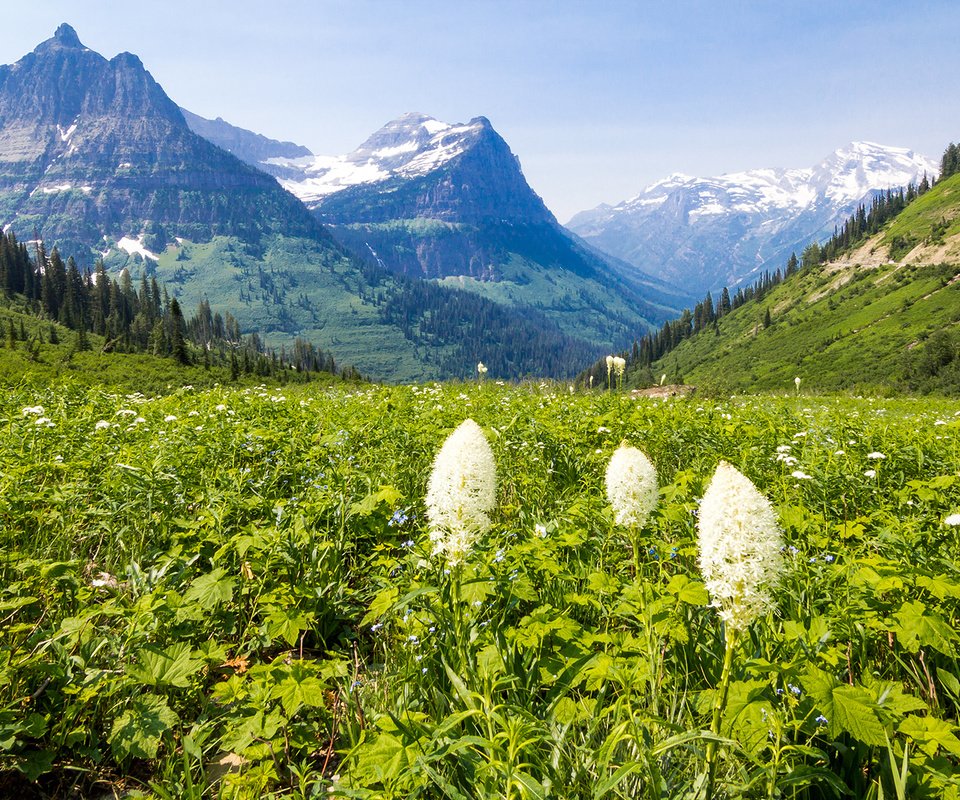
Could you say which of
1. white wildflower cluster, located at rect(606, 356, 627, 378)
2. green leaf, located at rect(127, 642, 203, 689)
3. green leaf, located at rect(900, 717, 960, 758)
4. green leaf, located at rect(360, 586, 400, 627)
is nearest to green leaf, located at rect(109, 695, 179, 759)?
green leaf, located at rect(127, 642, 203, 689)

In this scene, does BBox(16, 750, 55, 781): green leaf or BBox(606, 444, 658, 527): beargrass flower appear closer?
BBox(16, 750, 55, 781): green leaf

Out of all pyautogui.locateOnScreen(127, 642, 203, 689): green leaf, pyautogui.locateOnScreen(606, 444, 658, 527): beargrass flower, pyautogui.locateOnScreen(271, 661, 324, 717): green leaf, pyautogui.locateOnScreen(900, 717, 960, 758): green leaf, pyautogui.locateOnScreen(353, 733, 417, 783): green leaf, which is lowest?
pyautogui.locateOnScreen(127, 642, 203, 689): green leaf

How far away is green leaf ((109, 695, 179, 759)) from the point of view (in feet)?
11.1

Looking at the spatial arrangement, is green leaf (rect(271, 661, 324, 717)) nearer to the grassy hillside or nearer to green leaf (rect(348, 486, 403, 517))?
green leaf (rect(348, 486, 403, 517))

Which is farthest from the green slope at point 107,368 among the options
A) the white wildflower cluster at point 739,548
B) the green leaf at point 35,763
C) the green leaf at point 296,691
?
the white wildflower cluster at point 739,548

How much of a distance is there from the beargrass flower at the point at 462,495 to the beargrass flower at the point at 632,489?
1028 mm

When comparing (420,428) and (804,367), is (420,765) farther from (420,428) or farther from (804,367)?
(804,367)

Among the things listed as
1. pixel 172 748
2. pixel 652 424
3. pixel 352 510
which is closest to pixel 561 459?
pixel 652 424

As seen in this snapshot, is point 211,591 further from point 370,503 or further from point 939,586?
point 939,586

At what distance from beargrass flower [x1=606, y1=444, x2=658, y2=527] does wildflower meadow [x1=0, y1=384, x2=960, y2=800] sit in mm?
22

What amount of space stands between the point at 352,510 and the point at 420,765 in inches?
141

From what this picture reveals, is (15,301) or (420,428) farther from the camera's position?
(15,301)

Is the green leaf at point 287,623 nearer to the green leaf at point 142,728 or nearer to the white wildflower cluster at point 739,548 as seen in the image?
the green leaf at point 142,728

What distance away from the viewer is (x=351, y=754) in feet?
8.83
